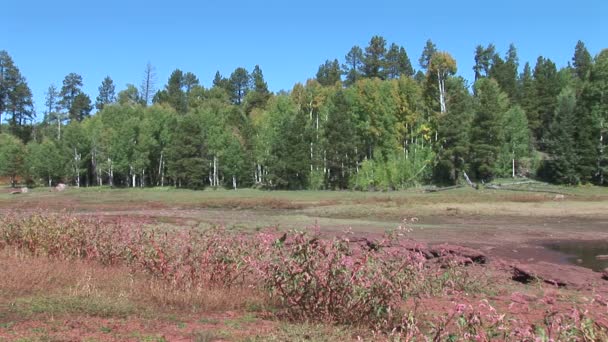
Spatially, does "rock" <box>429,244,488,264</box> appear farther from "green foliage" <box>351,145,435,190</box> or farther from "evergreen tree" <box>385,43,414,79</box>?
"evergreen tree" <box>385,43,414,79</box>

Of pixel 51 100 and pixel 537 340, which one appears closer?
pixel 537 340

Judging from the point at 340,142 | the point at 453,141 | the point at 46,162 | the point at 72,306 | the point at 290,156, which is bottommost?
the point at 72,306

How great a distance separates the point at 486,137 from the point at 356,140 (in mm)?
15613

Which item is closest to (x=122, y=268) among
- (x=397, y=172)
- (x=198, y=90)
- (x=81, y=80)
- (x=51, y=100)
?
(x=397, y=172)

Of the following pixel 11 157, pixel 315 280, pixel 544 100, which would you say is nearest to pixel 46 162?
pixel 11 157

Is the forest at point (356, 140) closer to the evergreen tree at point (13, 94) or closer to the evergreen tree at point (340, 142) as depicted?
the evergreen tree at point (340, 142)

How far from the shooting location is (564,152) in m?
61.4

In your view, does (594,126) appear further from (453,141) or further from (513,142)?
(453,141)

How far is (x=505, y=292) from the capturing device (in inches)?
506

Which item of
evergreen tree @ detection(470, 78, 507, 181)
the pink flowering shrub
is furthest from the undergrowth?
evergreen tree @ detection(470, 78, 507, 181)

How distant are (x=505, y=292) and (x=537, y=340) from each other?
10.1 meters

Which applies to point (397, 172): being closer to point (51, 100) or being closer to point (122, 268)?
point (122, 268)

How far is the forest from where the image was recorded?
213 ft

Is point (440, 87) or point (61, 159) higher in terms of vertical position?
point (440, 87)
